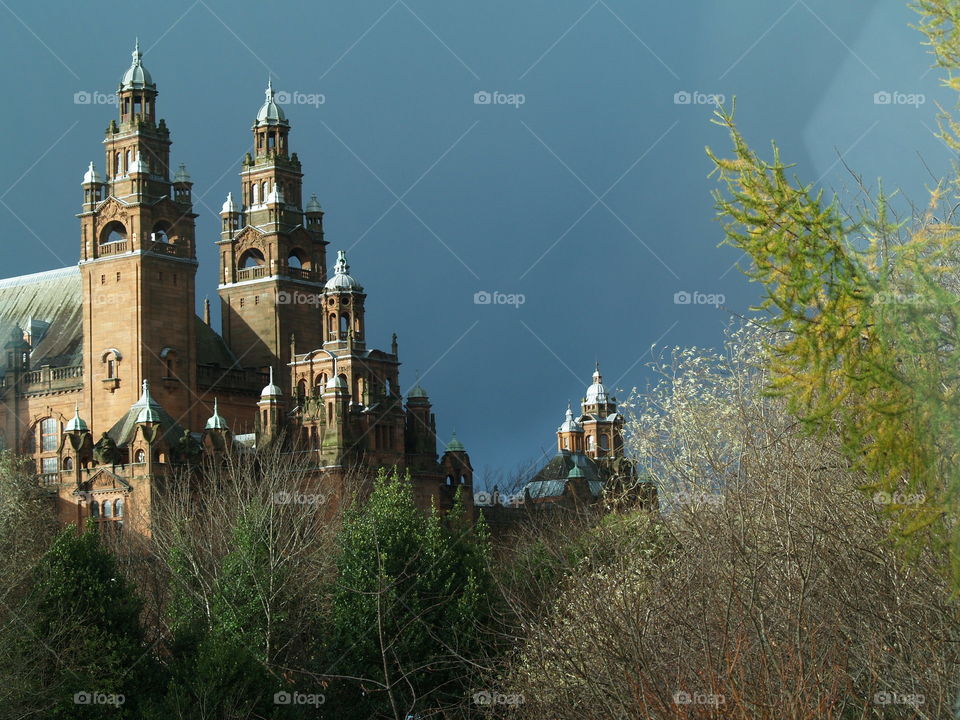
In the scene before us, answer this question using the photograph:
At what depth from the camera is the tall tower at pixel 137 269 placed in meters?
86.8

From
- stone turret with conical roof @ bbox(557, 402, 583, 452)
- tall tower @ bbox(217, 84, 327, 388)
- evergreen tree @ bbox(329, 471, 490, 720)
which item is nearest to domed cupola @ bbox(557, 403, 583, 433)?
stone turret with conical roof @ bbox(557, 402, 583, 452)

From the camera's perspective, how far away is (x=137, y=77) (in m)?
88.4

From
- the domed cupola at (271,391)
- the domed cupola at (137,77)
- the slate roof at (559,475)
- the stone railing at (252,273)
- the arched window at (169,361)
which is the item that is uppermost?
the domed cupola at (137,77)

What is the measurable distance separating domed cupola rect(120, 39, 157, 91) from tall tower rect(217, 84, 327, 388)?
9815 millimetres

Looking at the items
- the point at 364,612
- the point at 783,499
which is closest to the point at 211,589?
the point at 364,612

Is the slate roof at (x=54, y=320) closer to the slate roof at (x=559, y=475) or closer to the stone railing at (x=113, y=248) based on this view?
the stone railing at (x=113, y=248)

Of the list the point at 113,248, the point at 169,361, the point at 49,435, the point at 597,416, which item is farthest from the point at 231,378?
the point at 597,416

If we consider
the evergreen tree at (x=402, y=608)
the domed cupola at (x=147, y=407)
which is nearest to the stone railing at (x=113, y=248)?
the domed cupola at (x=147, y=407)

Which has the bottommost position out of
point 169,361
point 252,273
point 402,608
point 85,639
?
point 85,639

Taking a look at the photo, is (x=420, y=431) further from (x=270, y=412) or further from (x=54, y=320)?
(x=54, y=320)

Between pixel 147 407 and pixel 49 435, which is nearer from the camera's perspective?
pixel 147 407

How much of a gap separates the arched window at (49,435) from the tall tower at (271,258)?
12.1 meters

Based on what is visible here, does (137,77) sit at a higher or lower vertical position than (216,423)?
higher

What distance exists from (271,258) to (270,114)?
868cm
